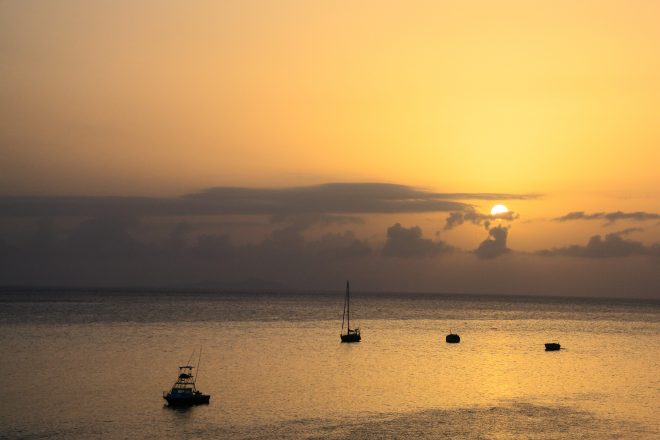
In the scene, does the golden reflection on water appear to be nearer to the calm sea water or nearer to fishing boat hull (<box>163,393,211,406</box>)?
the calm sea water

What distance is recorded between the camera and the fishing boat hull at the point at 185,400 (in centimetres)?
7394

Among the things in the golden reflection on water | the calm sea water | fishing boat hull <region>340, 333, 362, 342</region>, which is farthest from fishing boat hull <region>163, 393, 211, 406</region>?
fishing boat hull <region>340, 333, 362, 342</region>

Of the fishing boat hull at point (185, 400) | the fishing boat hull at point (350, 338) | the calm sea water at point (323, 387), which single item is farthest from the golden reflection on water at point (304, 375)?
the fishing boat hull at point (350, 338)

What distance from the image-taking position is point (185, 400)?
74062mm

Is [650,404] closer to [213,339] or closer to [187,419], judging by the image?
[187,419]

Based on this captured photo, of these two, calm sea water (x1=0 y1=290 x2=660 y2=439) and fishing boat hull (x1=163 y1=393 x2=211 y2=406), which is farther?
fishing boat hull (x1=163 y1=393 x2=211 y2=406)

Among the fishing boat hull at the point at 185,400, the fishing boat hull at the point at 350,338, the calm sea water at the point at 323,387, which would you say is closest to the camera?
the calm sea water at the point at 323,387

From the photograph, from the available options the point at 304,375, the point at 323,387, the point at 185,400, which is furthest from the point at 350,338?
the point at 185,400

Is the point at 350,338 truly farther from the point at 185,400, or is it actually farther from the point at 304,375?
the point at 185,400

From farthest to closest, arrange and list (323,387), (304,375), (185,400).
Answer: (304,375), (323,387), (185,400)

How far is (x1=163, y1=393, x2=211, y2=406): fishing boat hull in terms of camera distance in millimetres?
73938

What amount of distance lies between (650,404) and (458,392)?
67.4 feet

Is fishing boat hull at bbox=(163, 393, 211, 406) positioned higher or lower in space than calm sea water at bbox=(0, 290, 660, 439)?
higher

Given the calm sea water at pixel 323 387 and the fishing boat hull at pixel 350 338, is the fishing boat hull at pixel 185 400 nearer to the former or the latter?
the calm sea water at pixel 323 387
